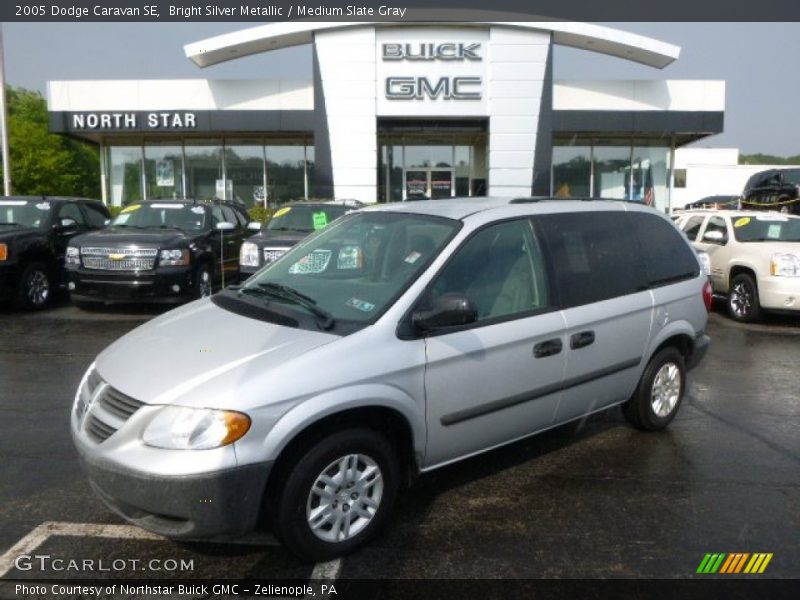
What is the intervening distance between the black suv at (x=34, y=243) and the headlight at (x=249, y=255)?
3279mm

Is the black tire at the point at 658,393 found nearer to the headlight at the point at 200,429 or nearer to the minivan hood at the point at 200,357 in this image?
the minivan hood at the point at 200,357

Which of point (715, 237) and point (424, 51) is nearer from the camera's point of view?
point (715, 237)

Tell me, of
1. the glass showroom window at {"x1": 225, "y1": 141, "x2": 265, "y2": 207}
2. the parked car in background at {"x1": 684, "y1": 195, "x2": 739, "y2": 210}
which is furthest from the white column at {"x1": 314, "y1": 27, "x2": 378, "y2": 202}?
the parked car in background at {"x1": 684, "y1": 195, "x2": 739, "y2": 210}

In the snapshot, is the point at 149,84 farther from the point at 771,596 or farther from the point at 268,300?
the point at 771,596

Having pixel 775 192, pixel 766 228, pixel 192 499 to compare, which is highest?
pixel 775 192

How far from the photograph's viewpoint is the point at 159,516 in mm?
3125

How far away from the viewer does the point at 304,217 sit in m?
11.5

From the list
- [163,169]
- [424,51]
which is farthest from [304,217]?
[163,169]

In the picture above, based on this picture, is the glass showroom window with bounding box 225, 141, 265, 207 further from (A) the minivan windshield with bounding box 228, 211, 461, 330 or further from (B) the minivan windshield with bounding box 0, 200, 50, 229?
(A) the minivan windshield with bounding box 228, 211, 461, 330

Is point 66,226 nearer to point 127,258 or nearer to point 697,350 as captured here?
point 127,258

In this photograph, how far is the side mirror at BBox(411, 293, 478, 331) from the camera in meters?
3.60

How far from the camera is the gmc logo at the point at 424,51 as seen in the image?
2323cm

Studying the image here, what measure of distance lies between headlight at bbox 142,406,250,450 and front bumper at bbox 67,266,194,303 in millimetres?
7531

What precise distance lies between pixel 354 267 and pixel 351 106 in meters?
20.3
